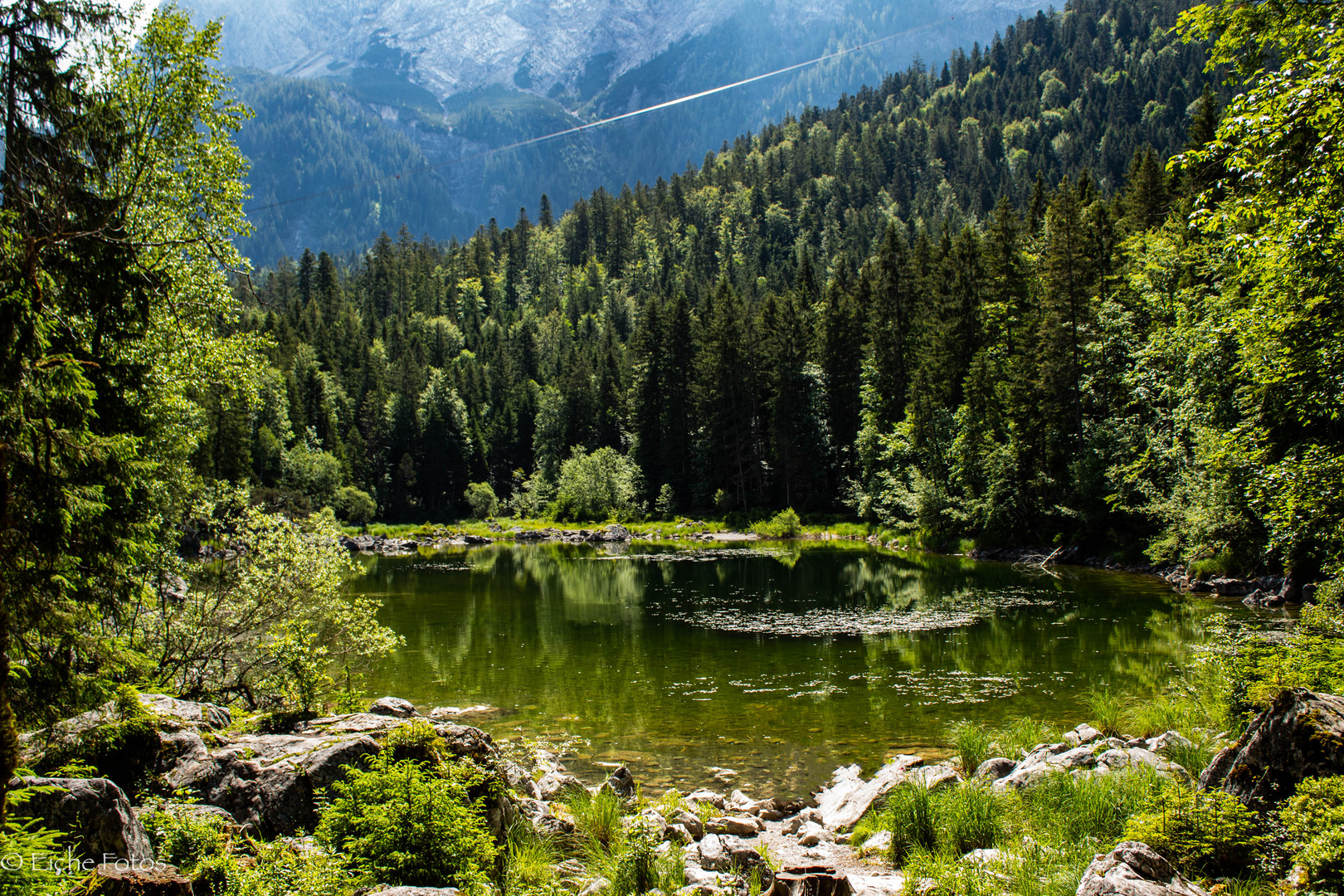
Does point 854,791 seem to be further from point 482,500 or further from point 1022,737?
point 482,500

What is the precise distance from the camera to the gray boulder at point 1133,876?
5.17 m

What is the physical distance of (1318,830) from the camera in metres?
5.44

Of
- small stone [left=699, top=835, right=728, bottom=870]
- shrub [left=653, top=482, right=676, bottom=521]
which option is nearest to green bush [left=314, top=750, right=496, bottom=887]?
small stone [left=699, top=835, right=728, bottom=870]

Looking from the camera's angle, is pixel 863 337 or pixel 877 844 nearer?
pixel 877 844

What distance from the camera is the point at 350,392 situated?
9906cm

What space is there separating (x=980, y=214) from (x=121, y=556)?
142388 millimetres

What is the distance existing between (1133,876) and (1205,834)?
3.89ft

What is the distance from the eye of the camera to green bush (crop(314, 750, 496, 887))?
20.4ft

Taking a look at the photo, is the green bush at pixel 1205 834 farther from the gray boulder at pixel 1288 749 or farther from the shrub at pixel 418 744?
the shrub at pixel 418 744

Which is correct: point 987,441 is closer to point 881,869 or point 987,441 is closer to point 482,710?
point 482,710

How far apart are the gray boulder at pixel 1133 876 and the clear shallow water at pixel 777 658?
6.57 metres

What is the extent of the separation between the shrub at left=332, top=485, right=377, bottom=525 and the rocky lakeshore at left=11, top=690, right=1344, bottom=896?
73.9m

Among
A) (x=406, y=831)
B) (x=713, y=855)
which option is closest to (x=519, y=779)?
(x=713, y=855)

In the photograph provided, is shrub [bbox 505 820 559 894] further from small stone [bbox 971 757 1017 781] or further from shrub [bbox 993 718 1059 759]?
shrub [bbox 993 718 1059 759]
